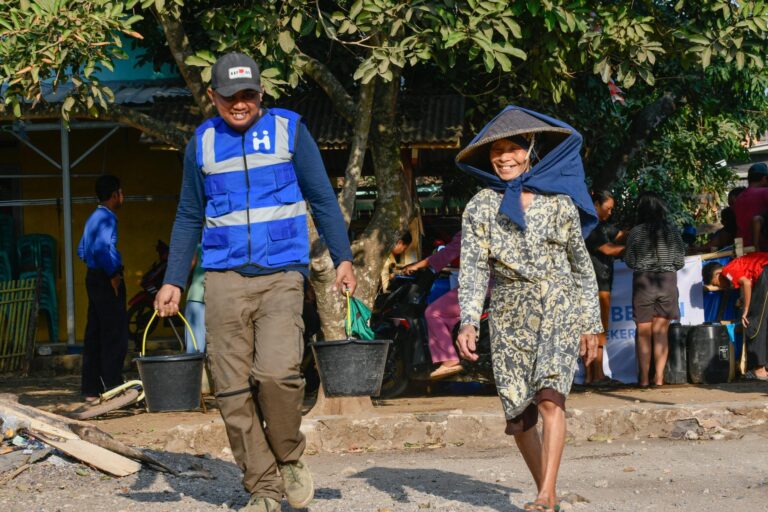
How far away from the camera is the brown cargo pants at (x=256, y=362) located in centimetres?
501

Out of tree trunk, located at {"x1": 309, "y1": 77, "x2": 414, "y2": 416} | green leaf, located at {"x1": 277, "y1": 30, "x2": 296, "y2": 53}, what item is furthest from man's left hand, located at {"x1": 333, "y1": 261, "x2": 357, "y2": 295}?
tree trunk, located at {"x1": 309, "y1": 77, "x2": 414, "y2": 416}

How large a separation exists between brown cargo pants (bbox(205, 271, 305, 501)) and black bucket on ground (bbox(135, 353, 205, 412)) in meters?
0.52

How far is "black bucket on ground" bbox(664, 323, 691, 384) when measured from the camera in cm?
1098

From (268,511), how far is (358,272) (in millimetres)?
4444

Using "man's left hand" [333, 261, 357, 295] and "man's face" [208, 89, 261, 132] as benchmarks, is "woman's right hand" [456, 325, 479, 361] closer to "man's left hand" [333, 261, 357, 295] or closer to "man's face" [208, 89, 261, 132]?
"man's left hand" [333, 261, 357, 295]

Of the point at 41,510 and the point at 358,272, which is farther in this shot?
the point at 358,272

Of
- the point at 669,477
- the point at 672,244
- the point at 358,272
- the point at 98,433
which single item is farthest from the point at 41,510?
the point at 672,244

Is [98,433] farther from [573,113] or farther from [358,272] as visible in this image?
[573,113]

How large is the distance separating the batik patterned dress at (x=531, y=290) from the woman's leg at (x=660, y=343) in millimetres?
5799

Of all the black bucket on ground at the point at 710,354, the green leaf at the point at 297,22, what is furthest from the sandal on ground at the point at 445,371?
the green leaf at the point at 297,22

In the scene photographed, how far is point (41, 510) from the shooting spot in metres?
5.63

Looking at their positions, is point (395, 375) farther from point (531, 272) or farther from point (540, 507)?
point (540, 507)

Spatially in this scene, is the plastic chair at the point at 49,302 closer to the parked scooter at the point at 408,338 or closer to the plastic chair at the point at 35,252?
the plastic chair at the point at 35,252

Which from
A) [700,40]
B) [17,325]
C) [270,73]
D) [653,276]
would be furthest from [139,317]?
[700,40]
